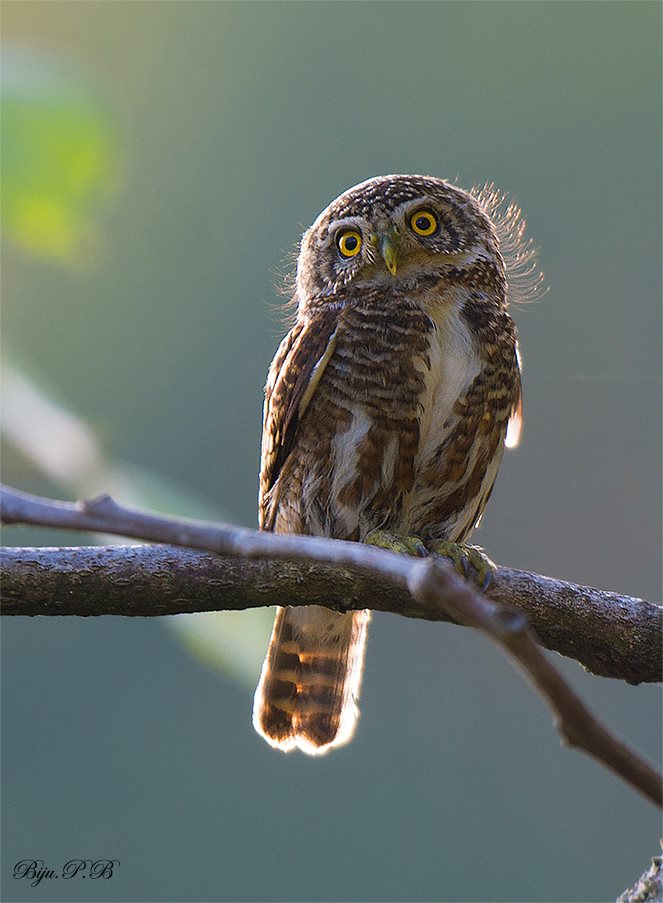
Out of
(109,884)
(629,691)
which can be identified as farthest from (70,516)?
(629,691)

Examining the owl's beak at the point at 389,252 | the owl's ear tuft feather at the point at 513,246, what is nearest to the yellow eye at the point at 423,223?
the owl's beak at the point at 389,252

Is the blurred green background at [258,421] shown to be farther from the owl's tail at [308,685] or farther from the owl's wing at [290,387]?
the owl's tail at [308,685]

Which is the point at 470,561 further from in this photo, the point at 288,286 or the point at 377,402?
the point at 288,286

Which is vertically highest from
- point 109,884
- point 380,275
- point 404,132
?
point 404,132

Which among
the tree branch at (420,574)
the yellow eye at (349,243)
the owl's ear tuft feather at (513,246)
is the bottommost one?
the tree branch at (420,574)

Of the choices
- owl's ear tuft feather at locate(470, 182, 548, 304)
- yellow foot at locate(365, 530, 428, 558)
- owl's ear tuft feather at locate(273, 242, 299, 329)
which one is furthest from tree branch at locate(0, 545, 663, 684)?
owl's ear tuft feather at locate(273, 242, 299, 329)

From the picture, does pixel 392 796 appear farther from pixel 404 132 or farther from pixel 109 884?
pixel 404 132
